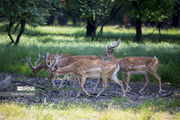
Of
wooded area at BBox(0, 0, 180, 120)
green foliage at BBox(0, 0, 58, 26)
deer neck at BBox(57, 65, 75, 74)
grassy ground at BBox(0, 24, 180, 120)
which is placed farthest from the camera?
green foliage at BBox(0, 0, 58, 26)

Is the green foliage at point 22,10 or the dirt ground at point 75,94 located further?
the green foliage at point 22,10

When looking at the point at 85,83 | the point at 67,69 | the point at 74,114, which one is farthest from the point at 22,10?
the point at 74,114

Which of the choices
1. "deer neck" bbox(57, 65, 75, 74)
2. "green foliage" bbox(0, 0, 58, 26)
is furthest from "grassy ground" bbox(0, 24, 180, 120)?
"green foliage" bbox(0, 0, 58, 26)

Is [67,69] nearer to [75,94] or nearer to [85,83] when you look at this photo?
[75,94]

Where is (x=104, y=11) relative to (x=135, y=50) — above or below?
above

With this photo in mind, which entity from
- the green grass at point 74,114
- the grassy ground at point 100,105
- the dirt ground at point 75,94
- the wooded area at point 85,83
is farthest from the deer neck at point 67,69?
the green grass at point 74,114

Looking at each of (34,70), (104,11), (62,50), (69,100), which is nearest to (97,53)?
(62,50)

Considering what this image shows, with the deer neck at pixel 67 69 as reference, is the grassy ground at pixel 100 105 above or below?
below

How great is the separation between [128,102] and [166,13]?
1547 cm

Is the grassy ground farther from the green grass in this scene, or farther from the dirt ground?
the dirt ground

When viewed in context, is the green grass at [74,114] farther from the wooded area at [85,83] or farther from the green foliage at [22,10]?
the green foliage at [22,10]

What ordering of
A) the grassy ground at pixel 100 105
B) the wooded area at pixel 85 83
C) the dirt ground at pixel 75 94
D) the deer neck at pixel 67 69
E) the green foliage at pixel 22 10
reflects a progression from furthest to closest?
the green foliage at pixel 22 10 < the deer neck at pixel 67 69 < the dirt ground at pixel 75 94 < the wooded area at pixel 85 83 < the grassy ground at pixel 100 105

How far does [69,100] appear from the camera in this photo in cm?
873

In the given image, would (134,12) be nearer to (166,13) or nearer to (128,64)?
(166,13)
